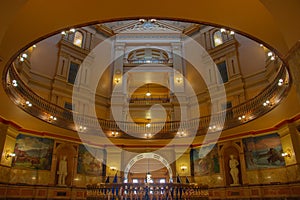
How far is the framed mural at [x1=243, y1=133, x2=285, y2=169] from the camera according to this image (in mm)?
15797

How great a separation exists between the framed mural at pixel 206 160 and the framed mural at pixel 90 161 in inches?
295

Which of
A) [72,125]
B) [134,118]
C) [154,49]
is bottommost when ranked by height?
[72,125]

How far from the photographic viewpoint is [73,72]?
70.8ft

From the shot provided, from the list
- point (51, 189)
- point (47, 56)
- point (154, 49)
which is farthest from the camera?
point (154, 49)

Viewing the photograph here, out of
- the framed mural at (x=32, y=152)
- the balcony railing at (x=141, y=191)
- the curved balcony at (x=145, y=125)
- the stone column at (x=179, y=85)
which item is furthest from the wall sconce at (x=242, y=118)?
the framed mural at (x=32, y=152)

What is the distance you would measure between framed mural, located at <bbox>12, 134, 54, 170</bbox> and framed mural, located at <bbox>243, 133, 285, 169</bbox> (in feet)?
46.1

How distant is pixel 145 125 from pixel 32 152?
8.74m

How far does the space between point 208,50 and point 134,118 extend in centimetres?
945

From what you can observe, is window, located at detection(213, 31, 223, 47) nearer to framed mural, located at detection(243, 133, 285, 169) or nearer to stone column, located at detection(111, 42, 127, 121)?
stone column, located at detection(111, 42, 127, 121)

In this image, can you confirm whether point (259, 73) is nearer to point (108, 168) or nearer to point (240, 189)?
point (240, 189)

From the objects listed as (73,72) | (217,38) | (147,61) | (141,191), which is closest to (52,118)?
(73,72)

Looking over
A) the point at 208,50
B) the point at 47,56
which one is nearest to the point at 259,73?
the point at 208,50

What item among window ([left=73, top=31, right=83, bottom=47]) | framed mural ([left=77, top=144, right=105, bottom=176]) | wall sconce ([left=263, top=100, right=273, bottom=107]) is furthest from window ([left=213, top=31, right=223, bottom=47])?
framed mural ([left=77, top=144, right=105, bottom=176])

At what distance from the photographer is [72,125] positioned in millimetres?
17578
